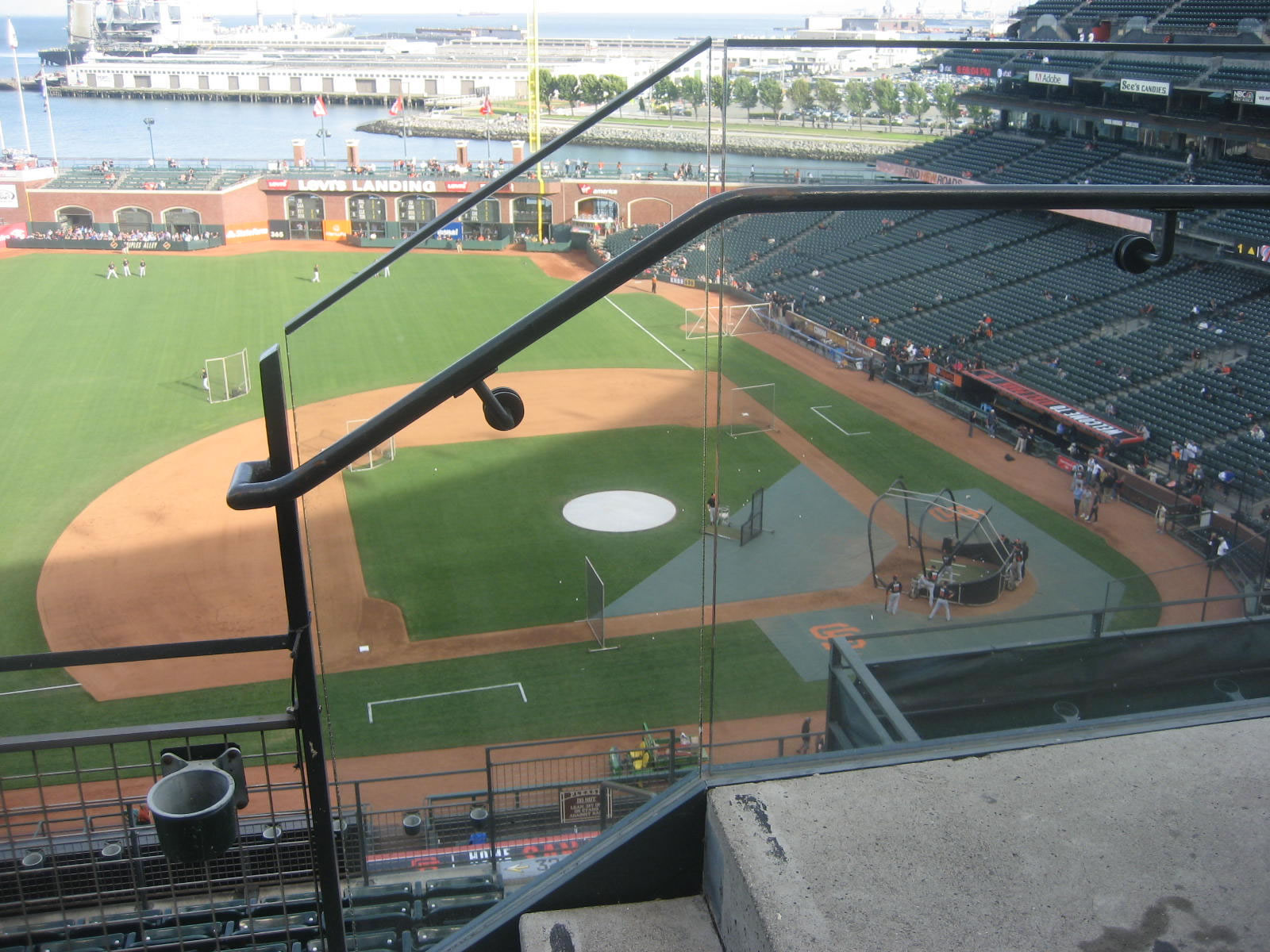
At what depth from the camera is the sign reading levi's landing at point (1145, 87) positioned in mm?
5321

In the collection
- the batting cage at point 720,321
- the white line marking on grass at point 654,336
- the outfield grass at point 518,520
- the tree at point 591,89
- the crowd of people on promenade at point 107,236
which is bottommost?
the crowd of people on promenade at point 107,236

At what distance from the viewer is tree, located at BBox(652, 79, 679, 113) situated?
3199 millimetres

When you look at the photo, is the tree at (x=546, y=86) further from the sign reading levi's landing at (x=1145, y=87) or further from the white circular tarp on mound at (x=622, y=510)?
the sign reading levi's landing at (x=1145, y=87)

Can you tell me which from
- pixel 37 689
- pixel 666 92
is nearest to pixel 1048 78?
pixel 666 92

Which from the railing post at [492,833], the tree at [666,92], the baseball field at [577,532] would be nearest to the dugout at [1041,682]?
the baseball field at [577,532]

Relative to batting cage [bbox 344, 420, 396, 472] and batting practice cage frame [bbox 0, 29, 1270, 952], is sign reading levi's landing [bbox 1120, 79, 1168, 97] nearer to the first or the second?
batting practice cage frame [bbox 0, 29, 1270, 952]

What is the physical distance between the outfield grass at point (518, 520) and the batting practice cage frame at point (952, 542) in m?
0.71

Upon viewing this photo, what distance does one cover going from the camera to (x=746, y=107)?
8.07 feet

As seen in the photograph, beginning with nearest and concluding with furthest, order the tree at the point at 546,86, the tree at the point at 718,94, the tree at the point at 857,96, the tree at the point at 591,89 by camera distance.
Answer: the tree at the point at 718,94 → the tree at the point at 857,96 → the tree at the point at 591,89 → the tree at the point at 546,86

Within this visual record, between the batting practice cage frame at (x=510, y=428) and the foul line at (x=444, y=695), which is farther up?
the batting practice cage frame at (x=510, y=428)

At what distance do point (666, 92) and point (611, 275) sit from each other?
69.5 inches

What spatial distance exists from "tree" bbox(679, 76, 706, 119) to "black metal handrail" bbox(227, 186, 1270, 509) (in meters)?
0.29

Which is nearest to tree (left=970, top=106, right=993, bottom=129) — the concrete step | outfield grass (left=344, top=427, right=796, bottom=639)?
outfield grass (left=344, top=427, right=796, bottom=639)

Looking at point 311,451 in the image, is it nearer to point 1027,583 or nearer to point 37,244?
point 1027,583
